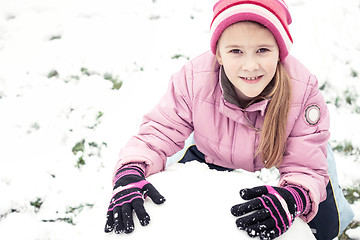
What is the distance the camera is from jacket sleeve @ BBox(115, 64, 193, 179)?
1668 mm

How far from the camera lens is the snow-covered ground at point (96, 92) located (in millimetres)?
2006

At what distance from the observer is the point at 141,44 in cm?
319

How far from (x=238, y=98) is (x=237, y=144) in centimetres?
21

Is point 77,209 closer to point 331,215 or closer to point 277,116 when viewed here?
point 277,116

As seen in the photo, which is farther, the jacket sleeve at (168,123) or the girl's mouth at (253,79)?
the jacket sleeve at (168,123)

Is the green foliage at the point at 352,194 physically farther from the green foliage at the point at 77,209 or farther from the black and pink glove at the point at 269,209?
the green foliage at the point at 77,209

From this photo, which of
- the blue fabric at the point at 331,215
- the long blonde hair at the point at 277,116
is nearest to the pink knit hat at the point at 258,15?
the long blonde hair at the point at 277,116

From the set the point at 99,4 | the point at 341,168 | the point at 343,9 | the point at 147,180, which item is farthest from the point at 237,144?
the point at 99,4

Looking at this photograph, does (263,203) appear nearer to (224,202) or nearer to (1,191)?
(224,202)

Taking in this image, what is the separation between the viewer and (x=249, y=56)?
4.62 ft

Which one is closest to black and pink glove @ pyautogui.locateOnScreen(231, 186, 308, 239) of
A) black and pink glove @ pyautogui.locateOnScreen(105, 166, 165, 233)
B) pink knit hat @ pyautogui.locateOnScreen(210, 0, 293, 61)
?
black and pink glove @ pyautogui.locateOnScreen(105, 166, 165, 233)

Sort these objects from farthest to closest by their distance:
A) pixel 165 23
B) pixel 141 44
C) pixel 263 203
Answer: pixel 165 23 < pixel 141 44 < pixel 263 203

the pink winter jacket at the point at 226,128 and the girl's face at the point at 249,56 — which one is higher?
the girl's face at the point at 249,56

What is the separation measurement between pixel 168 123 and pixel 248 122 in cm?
36
